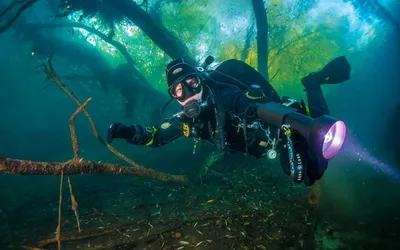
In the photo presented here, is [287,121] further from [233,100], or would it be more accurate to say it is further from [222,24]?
[222,24]

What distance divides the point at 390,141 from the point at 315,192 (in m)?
8.21

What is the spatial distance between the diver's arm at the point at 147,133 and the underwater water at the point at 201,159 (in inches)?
35.4

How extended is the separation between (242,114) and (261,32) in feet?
31.0

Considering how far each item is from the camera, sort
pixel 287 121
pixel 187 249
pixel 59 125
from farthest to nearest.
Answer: pixel 59 125, pixel 187 249, pixel 287 121

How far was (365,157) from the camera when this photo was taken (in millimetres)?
11367

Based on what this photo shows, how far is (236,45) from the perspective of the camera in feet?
63.9

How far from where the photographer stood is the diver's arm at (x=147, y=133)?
5.26m

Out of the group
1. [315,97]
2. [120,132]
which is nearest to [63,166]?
[120,132]

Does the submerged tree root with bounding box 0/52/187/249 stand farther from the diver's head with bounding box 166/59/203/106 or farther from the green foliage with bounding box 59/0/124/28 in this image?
the green foliage with bounding box 59/0/124/28

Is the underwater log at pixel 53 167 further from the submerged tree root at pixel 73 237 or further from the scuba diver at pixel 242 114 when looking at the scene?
the submerged tree root at pixel 73 237

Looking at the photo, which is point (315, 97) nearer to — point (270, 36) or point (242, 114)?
point (242, 114)

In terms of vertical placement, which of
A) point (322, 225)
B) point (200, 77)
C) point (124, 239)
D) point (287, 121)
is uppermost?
point (200, 77)

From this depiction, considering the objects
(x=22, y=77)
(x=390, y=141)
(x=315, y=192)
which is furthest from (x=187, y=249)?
(x=22, y=77)

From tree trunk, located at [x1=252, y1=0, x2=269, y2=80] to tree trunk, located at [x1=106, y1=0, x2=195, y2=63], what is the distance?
409 centimetres
